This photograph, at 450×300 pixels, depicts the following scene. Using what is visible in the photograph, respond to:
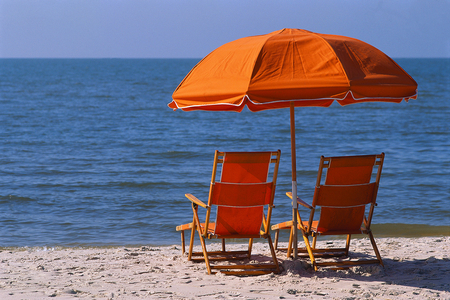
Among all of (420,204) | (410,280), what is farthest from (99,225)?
(420,204)

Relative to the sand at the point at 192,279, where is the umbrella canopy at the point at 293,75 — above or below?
above

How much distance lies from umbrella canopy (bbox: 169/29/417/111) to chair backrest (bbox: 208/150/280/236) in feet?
1.53

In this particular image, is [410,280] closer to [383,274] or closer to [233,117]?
[383,274]

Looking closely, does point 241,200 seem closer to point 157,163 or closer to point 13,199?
point 13,199

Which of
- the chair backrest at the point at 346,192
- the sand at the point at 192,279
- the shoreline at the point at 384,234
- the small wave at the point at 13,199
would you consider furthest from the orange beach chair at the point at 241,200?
the small wave at the point at 13,199

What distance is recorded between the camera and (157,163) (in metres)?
12.6

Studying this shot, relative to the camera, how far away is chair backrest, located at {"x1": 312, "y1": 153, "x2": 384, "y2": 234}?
4.27 metres

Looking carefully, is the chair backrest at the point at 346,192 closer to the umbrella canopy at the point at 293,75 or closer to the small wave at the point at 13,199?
the umbrella canopy at the point at 293,75

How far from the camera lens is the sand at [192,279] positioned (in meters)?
3.85

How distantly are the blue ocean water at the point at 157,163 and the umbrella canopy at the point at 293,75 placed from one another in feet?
10.6

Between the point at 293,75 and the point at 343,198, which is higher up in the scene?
the point at 293,75

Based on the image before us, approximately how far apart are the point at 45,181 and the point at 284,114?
718 inches

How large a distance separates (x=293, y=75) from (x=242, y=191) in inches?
44.8

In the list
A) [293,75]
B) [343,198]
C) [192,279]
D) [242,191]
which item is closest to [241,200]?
[242,191]
